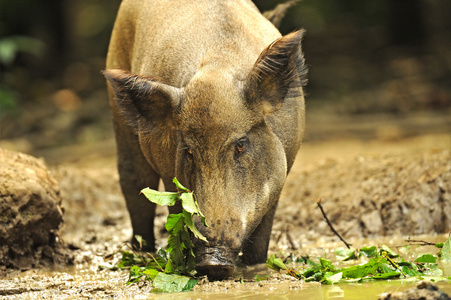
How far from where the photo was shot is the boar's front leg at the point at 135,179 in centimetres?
662

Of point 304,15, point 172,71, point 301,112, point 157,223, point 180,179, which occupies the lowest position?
point 157,223

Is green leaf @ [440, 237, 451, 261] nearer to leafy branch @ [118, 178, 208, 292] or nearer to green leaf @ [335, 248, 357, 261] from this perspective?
green leaf @ [335, 248, 357, 261]

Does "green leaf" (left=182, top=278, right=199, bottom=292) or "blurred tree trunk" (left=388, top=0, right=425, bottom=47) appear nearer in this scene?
"green leaf" (left=182, top=278, right=199, bottom=292)

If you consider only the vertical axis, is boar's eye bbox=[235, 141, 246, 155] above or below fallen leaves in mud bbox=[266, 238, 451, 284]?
above

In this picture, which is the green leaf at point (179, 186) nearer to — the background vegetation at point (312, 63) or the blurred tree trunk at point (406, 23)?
the background vegetation at point (312, 63)

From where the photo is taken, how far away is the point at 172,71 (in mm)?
5344

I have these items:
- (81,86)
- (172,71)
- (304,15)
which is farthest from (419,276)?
(81,86)

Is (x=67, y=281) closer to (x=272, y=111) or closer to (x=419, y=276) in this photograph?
(x=272, y=111)

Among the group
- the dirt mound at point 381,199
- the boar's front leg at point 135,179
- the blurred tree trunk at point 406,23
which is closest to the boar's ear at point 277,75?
the boar's front leg at point 135,179

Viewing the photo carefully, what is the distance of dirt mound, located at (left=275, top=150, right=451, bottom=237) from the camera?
676cm

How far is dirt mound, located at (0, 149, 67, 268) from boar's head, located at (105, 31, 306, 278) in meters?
1.31

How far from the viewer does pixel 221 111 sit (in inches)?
178

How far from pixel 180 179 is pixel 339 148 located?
24.2ft

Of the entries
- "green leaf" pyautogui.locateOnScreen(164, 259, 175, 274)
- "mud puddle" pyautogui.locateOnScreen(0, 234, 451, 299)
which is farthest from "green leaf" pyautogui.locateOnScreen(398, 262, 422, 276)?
"green leaf" pyautogui.locateOnScreen(164, 259, 175, 274)
